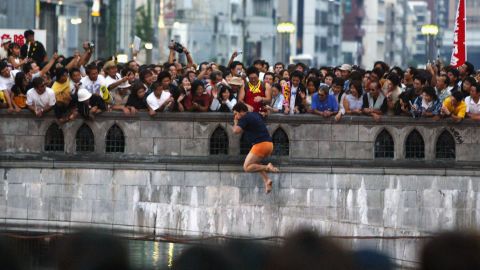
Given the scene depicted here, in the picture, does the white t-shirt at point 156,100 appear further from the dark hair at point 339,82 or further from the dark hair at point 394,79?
the dark hair at point 394,79

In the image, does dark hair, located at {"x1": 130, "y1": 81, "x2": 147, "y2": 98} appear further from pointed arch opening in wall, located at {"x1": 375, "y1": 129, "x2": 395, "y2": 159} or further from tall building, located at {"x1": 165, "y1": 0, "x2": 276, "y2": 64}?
tall building, located at {"x1": 165, "y1": 0, "x2": 276, "y2": 64}

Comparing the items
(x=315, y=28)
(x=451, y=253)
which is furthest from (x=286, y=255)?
(x=315, y=28)

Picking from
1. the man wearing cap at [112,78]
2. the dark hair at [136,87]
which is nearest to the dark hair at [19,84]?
the man wearing cap at [112,78]

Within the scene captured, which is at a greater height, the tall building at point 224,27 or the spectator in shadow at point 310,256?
the tall building at point 224,27

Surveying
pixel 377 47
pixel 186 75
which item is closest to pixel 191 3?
pixel 377 47

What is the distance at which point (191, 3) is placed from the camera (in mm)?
116438

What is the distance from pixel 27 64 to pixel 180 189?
3.21 meters

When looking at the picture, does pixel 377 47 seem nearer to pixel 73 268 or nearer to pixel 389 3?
pixel 389 3

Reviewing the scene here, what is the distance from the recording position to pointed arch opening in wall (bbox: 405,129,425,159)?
74.4 ft

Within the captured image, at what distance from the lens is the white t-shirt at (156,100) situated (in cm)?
2255

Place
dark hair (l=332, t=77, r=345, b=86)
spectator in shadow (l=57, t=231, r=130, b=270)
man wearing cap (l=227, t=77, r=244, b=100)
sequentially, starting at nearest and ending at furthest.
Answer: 1. spectator in shadow (l=57, t=231, r=130, b=270)
2. dark hair (l=332, t=77, r=345, b=86)
3. man wearing cap (l=227, t=77, r=244, b=100)

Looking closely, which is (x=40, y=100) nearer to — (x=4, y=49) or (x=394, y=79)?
(x=4, y=49)

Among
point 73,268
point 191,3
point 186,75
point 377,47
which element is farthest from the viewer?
point 377,47

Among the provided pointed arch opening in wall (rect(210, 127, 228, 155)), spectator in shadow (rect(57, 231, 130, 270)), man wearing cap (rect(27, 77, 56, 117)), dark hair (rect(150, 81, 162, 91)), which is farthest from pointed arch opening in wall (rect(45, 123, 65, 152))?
spectator in shadow (rect(57, 231, 130, 270))
